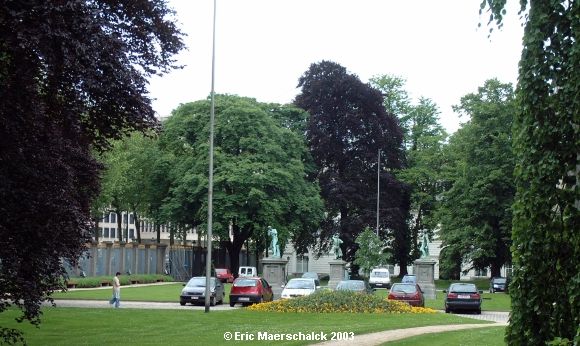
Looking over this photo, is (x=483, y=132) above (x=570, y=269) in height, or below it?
above

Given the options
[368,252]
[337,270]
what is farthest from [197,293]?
[337,270]

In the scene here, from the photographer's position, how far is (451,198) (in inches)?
2408

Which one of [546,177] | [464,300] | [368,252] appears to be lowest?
[464,300]

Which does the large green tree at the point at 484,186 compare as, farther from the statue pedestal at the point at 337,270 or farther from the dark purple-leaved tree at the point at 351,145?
the statue pedestal at the point at 337,270

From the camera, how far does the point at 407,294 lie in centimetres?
3525

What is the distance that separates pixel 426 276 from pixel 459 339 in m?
28.6

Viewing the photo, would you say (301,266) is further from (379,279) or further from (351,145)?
(351,145)

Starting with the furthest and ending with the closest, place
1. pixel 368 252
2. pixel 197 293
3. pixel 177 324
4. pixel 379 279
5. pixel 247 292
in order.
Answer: pixel 379 279 → pixel 368 252 → pixel 197 293 → pixel 247 292 → pixel 177 324

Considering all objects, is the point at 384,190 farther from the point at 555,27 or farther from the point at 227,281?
the point at 555,27

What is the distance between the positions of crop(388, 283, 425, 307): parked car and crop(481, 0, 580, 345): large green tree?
85.4ft

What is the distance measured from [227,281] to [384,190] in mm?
15031

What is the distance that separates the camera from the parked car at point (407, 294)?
35.0 metres

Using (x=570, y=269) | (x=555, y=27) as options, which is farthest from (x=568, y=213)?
(x=555, y=27)

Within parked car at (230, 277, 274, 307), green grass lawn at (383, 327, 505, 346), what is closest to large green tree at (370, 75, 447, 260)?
parked car at (230, 277, 274, 307)
